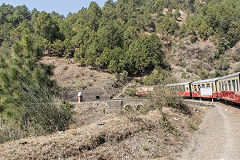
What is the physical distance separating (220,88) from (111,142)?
1499 cm

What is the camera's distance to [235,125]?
1115 cm

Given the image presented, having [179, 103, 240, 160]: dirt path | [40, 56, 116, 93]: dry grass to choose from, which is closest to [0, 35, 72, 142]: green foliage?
[179, 103, 240, 160]: dirt path

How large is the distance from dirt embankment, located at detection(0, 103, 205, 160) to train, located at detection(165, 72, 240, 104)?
19.3ft

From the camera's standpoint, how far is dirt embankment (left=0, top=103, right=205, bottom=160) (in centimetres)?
618

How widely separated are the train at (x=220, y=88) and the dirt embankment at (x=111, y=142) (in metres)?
5.87

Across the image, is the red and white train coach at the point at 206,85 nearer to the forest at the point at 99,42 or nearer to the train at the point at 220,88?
the train at the point at 220,88

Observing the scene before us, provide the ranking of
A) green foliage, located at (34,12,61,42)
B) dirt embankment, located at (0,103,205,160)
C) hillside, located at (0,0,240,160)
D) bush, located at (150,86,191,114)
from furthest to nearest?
green foliage, located at (34,12,61,42) < bush, located at (150,86,191,114) < hillside, located at (0,0,240,160) < dirt embankment, located at (0,103,205,160)

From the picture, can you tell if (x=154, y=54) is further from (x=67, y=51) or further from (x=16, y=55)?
(x=16, y=55)

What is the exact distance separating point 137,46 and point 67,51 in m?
20.9

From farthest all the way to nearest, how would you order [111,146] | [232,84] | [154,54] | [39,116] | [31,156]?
[154,54] < [232,84] < [39,116] < [111,146] < [31,156]

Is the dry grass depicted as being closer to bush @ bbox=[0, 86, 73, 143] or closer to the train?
the train

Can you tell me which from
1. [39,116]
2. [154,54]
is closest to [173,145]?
[39,116]

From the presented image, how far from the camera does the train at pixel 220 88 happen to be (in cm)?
1465

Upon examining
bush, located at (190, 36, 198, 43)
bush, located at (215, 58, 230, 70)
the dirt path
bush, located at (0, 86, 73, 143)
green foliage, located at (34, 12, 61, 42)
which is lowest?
the dirt path
